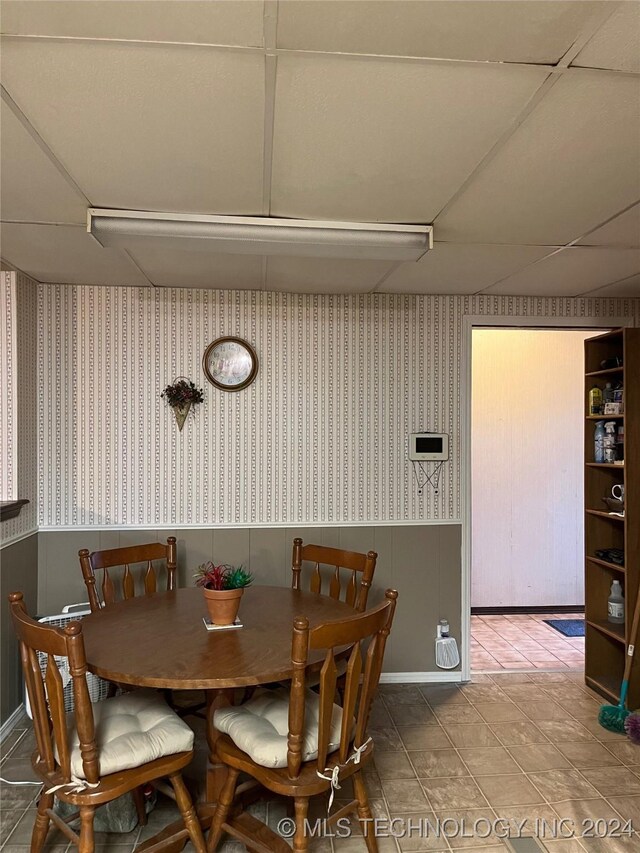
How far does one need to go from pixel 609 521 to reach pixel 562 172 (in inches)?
102

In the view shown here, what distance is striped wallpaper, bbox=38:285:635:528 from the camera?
138 inches

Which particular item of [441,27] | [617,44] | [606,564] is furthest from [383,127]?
[606,564]

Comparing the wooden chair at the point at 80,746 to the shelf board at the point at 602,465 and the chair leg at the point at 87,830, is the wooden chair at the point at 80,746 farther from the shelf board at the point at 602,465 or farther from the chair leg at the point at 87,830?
the shelf board at the point at 602,465

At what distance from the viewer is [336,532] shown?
3688 millimetres

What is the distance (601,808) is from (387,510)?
1.82 meters

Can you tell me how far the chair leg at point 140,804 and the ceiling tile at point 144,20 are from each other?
2437 mm

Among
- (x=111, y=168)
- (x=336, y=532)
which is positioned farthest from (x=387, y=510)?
(x=111, y=168)

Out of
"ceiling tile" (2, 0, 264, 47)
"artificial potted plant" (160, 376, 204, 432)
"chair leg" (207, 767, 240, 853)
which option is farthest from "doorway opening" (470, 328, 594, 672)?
"ceiling tile" (2, 0, 264, 47)

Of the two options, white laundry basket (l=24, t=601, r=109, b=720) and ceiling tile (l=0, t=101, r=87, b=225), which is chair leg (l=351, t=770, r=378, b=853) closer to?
white laundry basket (l=24, t=601, r=109, b=720)

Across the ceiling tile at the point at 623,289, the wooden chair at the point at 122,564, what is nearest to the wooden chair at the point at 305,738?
the wooden chair at the point at 122,564

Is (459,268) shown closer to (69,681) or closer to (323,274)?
(323,274)

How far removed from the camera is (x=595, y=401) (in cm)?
368

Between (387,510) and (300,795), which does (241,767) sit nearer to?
(300,795)

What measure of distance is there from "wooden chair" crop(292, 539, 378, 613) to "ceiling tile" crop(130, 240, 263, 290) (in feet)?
4.89
